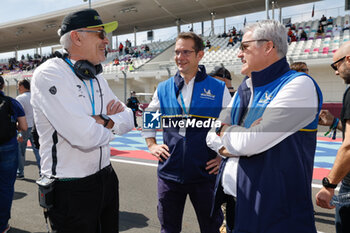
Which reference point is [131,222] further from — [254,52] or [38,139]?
[254,52]

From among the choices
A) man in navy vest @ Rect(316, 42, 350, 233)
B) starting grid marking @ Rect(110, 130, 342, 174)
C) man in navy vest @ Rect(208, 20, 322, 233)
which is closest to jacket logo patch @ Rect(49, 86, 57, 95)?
man in navy vest @ Rect(208, 20, 322, 233)

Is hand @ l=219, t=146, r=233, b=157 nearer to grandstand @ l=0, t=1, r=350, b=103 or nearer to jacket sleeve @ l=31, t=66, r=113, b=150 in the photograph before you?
jacket sleeve @ l=31, t=66, r=113, b=150

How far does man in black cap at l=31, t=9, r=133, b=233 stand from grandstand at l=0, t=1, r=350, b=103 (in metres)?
15.1

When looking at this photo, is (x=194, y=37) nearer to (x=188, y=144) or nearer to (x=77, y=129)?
(x=188, y=144)

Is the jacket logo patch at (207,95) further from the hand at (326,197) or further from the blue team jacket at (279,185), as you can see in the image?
the hand at (326,197)

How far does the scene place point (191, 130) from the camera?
7.86ft

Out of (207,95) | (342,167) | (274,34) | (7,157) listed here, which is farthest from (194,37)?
(7,157)

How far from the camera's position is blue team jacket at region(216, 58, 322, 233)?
143 centimetres

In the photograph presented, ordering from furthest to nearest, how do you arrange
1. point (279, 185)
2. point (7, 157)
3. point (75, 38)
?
1. point (7, 157)
2. point (75, 38)
3. point (279, 185)

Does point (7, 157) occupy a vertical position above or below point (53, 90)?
below

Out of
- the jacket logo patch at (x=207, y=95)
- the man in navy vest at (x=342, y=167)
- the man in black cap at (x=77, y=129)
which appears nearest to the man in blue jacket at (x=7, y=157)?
the man in black cap at (x=77, y=129)

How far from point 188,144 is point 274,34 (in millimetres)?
1140

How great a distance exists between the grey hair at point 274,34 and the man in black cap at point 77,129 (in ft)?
3.55

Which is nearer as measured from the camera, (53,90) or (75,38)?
(53,90)
